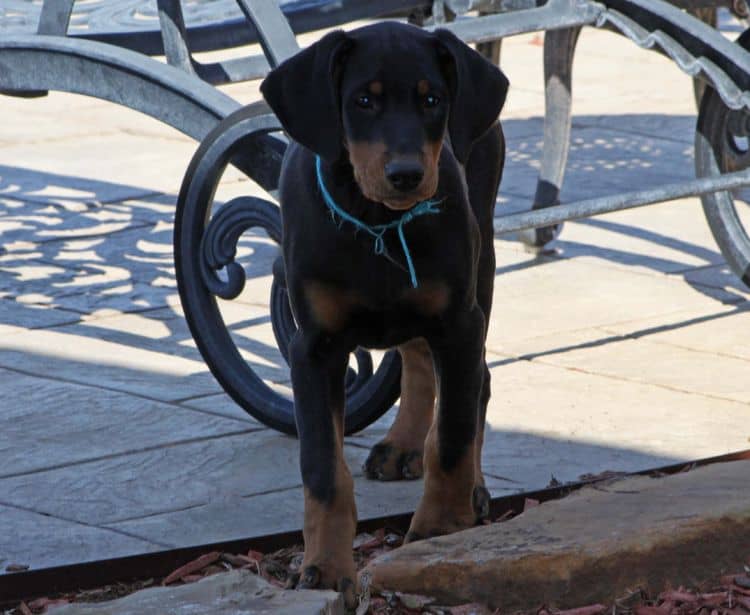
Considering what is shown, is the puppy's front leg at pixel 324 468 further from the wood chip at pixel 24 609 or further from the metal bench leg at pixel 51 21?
the metal bench leg at pixel 51 21

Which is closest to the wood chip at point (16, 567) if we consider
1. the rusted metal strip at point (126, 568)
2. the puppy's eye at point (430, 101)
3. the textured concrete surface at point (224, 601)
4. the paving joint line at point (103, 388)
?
the rusted metal strip at point (126, 568)

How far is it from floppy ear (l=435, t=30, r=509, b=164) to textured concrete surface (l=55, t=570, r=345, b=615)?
1049 millimetres

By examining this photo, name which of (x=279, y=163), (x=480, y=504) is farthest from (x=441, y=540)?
(x=279, y=163)

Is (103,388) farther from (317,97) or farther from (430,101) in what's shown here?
(430,101)

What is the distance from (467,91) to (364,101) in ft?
0.86

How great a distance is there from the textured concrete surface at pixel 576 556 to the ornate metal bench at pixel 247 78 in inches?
37.1

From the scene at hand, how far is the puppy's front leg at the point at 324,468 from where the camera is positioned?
12.1 ft

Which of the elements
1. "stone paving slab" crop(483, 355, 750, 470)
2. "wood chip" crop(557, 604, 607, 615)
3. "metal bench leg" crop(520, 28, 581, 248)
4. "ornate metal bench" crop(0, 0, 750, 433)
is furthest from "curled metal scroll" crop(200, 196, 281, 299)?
"metal bench leg" crop(520, 28, 581, 248)

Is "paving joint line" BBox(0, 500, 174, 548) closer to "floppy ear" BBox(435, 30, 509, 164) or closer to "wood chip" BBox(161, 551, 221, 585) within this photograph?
"wood chip" BBox(161, 551, 221, 585)

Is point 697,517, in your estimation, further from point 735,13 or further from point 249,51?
point 249,51

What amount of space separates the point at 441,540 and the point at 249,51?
943 centimetres

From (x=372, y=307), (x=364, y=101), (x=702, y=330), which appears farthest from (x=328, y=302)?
(x=702, y=330)

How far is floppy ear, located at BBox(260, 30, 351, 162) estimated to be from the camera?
368 centimetres

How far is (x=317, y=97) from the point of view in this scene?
371 cm
